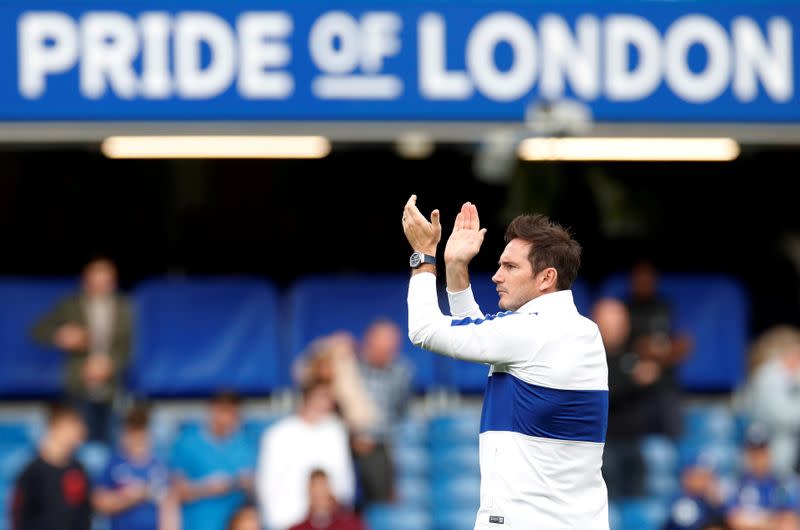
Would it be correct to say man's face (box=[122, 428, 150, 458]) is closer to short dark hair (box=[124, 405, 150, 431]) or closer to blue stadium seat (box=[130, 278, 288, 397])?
short dark hair (box=[124, 405, 150, 431])

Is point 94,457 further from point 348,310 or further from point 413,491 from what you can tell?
point 348,310

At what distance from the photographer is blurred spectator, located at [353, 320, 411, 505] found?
9.87 meters

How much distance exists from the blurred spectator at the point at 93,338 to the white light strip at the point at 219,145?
84 cm

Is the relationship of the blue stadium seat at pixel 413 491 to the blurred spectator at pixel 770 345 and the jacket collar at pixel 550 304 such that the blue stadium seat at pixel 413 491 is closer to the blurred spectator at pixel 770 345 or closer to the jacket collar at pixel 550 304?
the blurred spectator at pixel 770 345

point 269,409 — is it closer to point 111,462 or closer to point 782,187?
point 111,462

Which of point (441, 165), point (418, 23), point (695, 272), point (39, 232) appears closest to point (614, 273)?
point (695, 272)

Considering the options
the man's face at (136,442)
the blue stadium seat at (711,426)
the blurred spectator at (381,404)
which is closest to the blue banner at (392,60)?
the blurred spectator at (381,404)

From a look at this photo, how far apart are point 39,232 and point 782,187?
6274mm

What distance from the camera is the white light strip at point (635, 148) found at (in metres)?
10.3

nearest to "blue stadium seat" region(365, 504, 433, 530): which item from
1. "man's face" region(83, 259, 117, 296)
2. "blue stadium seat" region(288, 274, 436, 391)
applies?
"blue stadium seat" region(288, 274, 436, 391)

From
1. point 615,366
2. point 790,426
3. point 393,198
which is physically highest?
point 393,198

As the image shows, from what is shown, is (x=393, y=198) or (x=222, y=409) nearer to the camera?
(x=222, y=409)

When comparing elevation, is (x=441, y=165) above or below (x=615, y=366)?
above

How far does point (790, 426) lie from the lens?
435 inches
